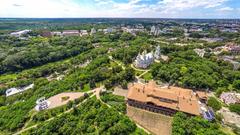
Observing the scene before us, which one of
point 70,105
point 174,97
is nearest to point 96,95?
point 70,105

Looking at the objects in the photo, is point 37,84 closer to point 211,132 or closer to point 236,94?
point 211,132

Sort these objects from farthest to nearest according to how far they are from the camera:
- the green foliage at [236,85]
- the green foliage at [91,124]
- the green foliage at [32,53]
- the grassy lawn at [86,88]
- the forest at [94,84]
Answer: the green foliage at [32,53] → the green foliage at [236,85] → the grassy lawn at [86,88] → the forest at [94,84] → the green foliage at [91,124]

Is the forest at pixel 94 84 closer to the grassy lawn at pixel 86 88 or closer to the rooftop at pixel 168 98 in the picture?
the grassy lawn at pixel 86 88

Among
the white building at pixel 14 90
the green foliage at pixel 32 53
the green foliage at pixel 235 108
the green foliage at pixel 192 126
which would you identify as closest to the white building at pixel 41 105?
the white building at pixel 14 90

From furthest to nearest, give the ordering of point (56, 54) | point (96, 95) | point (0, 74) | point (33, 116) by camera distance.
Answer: point (56, 54) → point (0, 74) → point (96, 95) → point (33, 116)

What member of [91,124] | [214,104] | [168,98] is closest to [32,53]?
[91,124]

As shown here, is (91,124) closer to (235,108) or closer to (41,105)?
(41,105)
